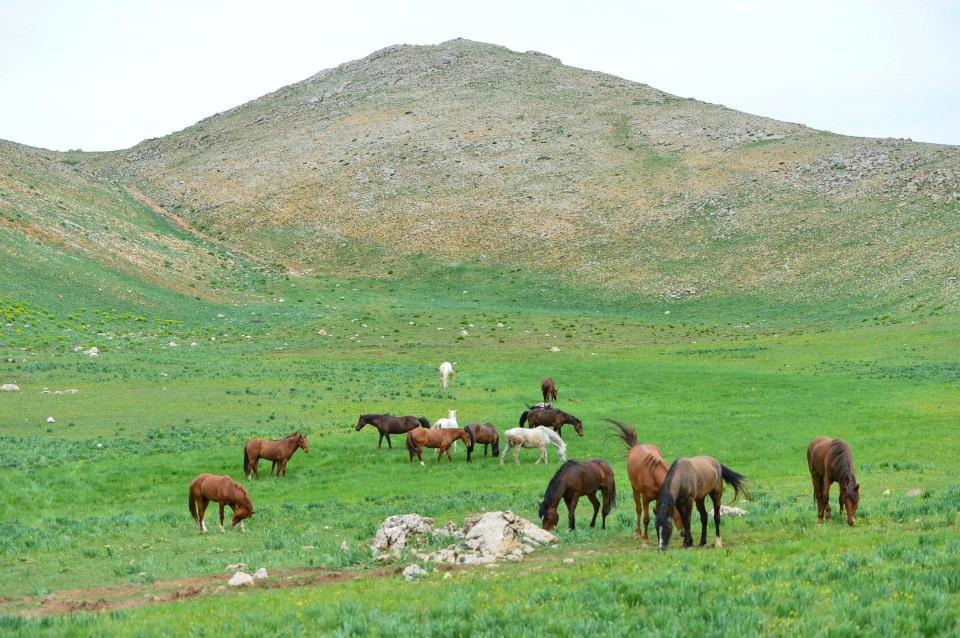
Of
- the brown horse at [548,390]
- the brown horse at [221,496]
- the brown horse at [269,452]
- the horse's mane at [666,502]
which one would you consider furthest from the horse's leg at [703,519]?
the brown horse at [548,390]

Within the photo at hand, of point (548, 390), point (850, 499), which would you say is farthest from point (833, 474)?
point (548, 390)

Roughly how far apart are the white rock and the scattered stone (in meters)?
2.46

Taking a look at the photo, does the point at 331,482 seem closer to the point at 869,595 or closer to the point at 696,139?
the point at 869,595

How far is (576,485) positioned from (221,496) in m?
7.84

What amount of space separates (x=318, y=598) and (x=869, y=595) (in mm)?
6902

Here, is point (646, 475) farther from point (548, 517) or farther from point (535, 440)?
point (535, 440)

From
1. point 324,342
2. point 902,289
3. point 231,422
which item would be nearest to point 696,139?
point 902,289

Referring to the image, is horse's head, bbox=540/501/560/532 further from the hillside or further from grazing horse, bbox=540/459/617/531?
the hillside

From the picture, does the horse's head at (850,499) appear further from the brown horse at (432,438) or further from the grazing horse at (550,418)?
the grazing horse at (550,418)

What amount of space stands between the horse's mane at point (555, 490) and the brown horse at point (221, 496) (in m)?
6.69

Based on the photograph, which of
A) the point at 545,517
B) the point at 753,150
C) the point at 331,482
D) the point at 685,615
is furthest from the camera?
the point at 753,150

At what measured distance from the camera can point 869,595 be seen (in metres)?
9.91

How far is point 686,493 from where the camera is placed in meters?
13.9

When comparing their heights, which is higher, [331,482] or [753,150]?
[753,150]
